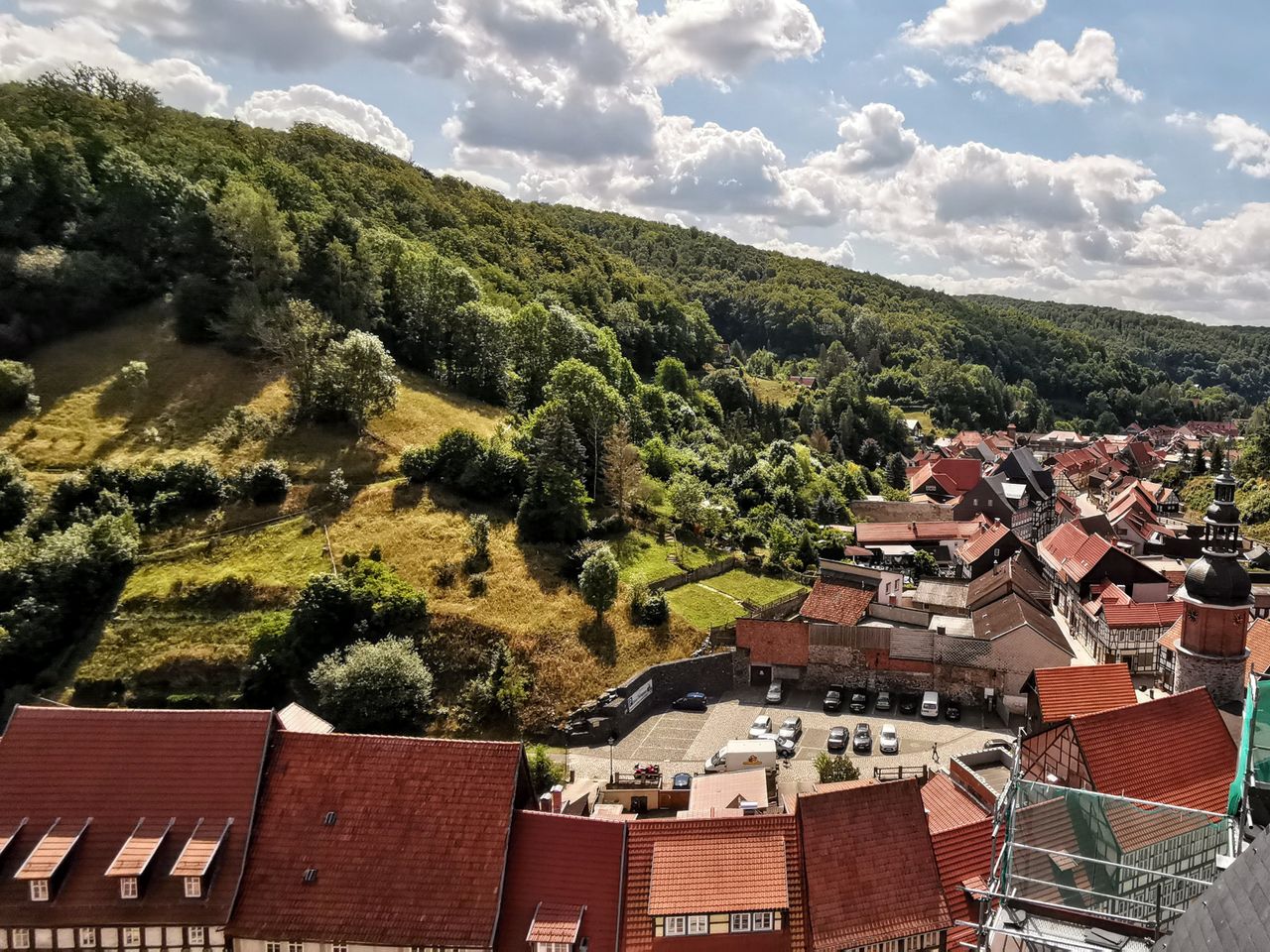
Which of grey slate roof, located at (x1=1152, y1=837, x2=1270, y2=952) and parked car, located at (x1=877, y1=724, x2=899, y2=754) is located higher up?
grey slate roof, located at (x1=1152, y1=837, x2=1270, y2=952)

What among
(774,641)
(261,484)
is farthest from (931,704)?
(261,484)

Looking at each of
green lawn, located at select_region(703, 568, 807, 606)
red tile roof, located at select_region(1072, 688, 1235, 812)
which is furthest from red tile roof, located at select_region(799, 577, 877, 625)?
red tile roof, located at select_region(1072, 688, 1235, 812)

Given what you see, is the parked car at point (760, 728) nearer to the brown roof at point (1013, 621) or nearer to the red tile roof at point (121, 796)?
the brown roof at point (1013, 621)

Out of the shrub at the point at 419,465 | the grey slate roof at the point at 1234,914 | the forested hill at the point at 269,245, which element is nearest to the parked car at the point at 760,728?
the shrub at the point at 419,465

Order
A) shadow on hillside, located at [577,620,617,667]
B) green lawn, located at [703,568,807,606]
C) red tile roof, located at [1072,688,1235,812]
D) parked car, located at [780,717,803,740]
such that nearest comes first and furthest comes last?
red tile roof, located at [1072,688,1235,812]
parked car, located at [780,717,803,740]
shadow on hillside, located at [577,620,617,667]
green lawn, located at [703,568,807,606]

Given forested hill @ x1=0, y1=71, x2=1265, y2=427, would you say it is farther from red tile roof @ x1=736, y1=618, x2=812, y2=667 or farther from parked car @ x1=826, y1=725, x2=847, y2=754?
parked car @ x1=826, y1=725, x2=847, y2=754

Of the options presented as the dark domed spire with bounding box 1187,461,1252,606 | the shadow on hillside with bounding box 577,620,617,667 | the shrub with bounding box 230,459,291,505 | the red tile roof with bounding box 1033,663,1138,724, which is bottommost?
the shadow on hillside with bounding box 577,620,617,667

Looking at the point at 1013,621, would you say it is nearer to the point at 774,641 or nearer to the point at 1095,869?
the point at 774,641
